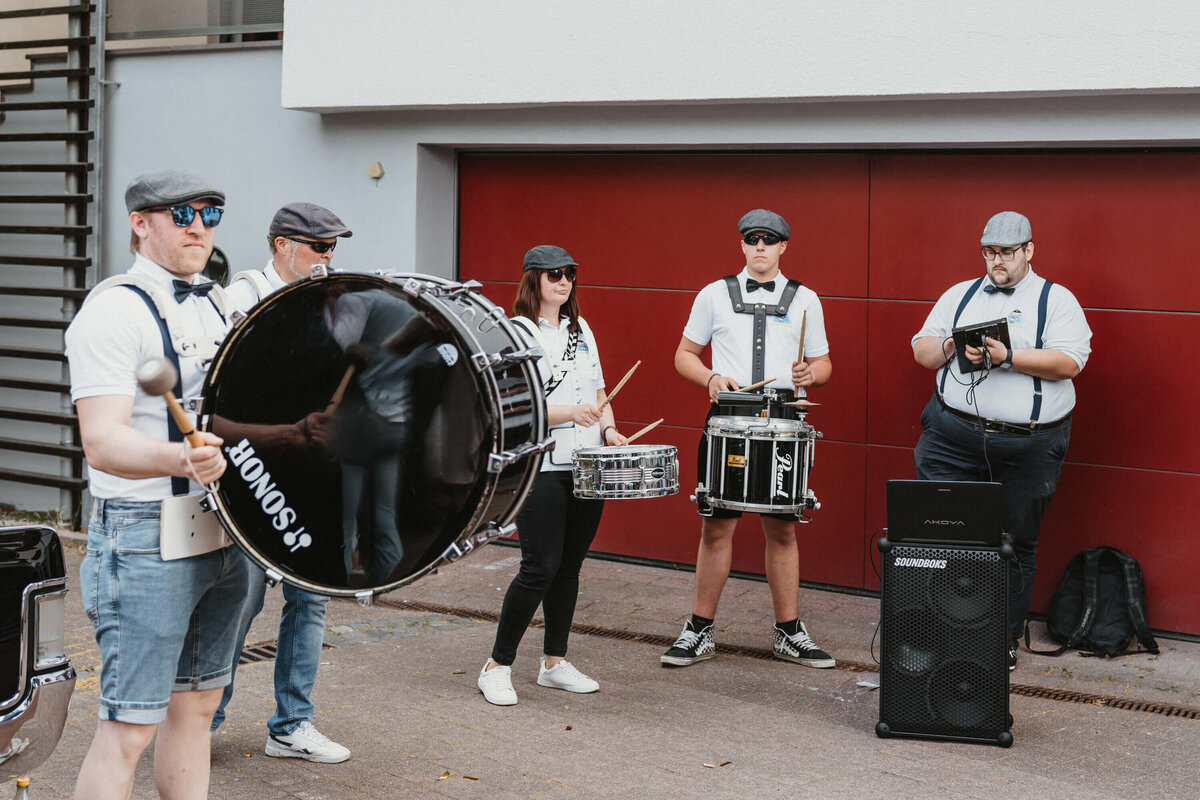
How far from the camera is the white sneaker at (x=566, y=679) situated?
5785 mm

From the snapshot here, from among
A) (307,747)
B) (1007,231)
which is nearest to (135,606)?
(307,747)

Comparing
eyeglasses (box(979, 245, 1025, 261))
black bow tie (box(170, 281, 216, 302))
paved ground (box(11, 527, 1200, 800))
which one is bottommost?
paved ground (box(11, 527, 1200, 800))

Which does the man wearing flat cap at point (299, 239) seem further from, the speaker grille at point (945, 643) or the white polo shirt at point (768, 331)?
the speaker grille at point (945, 643)

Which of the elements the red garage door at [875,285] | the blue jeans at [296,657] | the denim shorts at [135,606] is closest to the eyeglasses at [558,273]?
the blue jeans at [296,657]

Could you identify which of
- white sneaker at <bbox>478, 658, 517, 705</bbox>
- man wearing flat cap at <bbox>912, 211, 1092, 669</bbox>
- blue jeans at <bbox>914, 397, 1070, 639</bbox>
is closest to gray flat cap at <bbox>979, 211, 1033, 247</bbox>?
man wearing flat cap at <bbox>912, 211, 1092, 669</bbox>

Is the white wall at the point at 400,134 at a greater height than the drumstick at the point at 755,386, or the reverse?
the white wall at the point at 400,134

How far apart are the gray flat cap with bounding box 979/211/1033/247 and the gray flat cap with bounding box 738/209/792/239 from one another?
94cm

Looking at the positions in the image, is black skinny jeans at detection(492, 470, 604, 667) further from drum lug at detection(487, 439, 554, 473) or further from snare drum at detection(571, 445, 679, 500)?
drum lug at detection(487, 439, 554, 473)

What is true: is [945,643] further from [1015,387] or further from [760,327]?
[760,327]

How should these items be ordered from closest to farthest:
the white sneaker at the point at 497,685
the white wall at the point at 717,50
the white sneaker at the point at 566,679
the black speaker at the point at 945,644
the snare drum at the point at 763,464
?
the black speaker at the point at 945,644, the white sneaker at the point at 497,685, the snare drum at the point at 763,464, the white sneaker at the point at 566,679, the white wall at the point at 717,50

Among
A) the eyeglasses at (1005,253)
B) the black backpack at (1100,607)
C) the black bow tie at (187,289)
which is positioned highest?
the eyeglasses at (1005,253)

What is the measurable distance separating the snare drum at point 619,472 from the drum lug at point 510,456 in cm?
145

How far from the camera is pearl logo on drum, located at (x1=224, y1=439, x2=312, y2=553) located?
343 centimetres

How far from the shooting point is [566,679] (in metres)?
5.79
